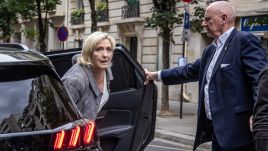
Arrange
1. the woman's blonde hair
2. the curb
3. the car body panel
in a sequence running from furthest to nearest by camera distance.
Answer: the curb, the woman's blonde hair, the car body panel

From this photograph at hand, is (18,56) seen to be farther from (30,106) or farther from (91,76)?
(91,76)

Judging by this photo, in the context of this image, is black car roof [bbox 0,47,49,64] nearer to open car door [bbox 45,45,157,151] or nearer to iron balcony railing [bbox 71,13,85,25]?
open car door [bbox 45,45,157,151]

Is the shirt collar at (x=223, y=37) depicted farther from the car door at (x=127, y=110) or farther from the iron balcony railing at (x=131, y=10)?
the iron balcony railing at (x=131, y=10)

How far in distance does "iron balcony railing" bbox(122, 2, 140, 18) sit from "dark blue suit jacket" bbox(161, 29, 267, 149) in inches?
919

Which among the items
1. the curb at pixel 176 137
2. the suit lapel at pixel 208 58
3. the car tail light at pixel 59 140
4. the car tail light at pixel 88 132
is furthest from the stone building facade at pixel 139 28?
the car tail light at pixel 59 140

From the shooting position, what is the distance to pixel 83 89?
199 inches

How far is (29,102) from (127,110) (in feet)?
9.36

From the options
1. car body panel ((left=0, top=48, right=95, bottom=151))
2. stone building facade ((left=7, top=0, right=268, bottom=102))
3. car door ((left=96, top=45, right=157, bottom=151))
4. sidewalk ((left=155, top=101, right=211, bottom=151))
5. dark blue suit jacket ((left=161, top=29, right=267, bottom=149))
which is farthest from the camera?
stone building facade ((left=7, top=0, right=268, bottom=102))

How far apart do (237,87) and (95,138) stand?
49.3 inches

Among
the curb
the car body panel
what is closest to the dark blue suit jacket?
the car body panel

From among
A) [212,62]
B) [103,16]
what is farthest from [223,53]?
[103,16]

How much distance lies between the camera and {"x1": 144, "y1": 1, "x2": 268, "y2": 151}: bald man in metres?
4.73

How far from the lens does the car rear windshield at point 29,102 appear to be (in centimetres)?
358

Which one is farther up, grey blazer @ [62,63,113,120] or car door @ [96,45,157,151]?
grey blazer @ [62,63,113,120]
